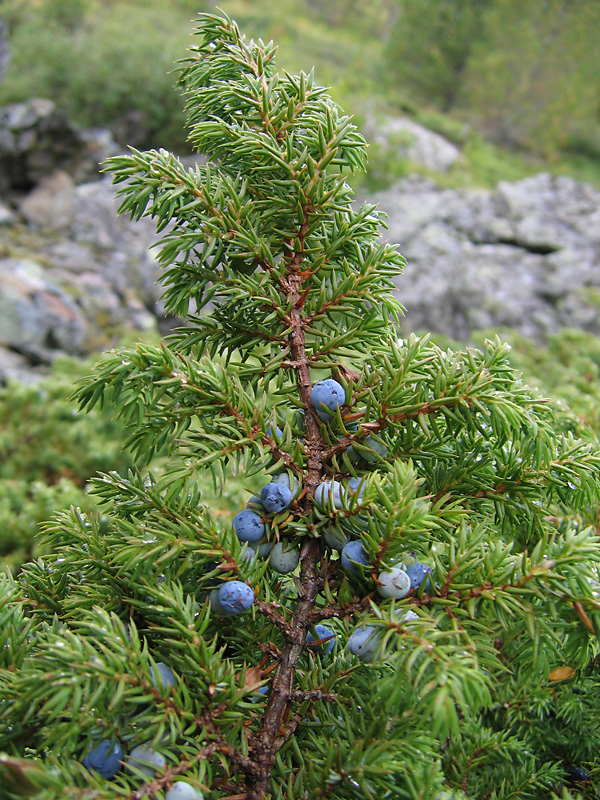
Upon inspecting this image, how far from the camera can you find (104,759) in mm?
594

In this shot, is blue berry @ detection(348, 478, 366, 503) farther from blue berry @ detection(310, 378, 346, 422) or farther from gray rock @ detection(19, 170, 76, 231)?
gray rock @ detection(19, 170, 76, 231)

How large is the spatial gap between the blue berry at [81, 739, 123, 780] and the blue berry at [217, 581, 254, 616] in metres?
0.17

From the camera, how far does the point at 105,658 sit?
0.59m

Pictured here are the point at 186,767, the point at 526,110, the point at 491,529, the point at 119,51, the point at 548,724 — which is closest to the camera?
the point at 186,767

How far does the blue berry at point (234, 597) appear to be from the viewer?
67 centimetres

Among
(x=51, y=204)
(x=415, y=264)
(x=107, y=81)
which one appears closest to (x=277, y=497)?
(x=415, y=264)

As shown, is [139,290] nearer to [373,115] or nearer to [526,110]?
[373,115]

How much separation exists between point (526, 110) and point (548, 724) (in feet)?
45.7

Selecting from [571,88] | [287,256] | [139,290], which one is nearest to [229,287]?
[287,256]

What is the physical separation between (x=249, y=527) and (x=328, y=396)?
0.19m

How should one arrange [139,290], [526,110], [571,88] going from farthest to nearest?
[526,110] < [571,88] < [139,290]

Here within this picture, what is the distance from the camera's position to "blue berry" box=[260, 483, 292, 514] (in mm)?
700

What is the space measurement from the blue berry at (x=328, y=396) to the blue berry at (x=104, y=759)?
0.44 meters

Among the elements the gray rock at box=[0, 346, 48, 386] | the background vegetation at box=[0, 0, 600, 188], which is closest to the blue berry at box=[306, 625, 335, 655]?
the gray rock at box=[0, 346, 48, 386]
